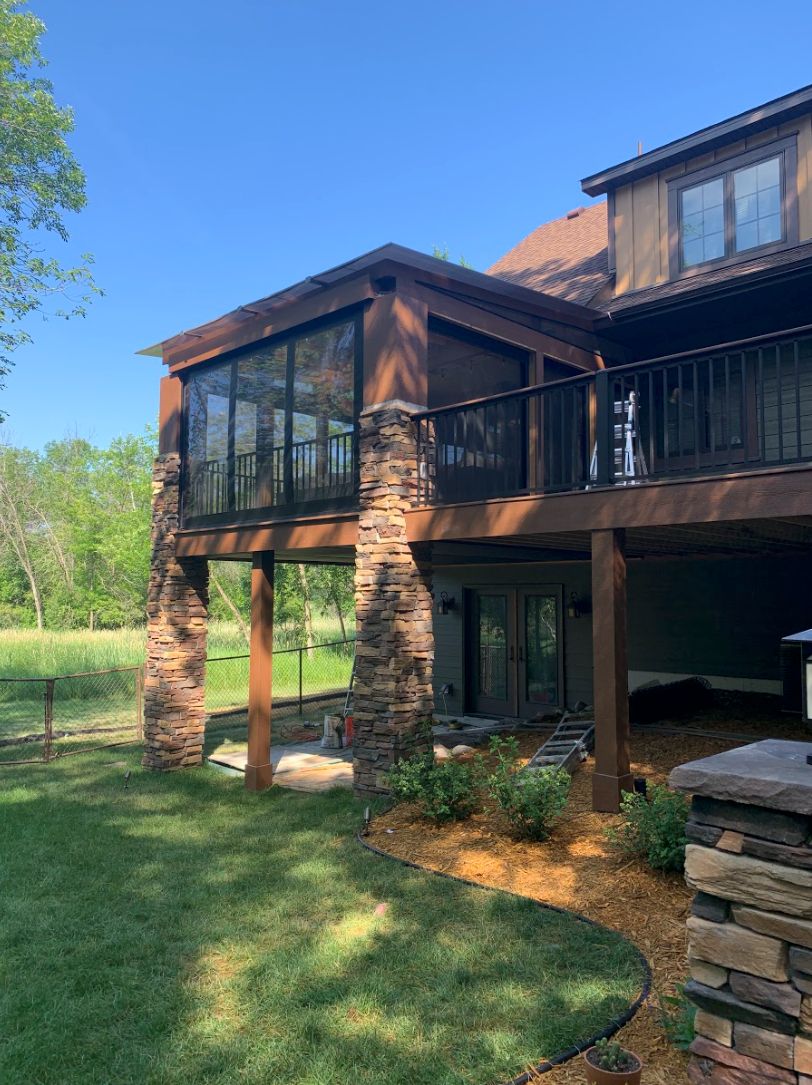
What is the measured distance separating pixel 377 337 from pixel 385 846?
4786 millimetres

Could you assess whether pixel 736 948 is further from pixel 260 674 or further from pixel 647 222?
pixel 647 222

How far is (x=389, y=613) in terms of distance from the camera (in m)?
6.95

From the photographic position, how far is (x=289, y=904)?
4.68 meters

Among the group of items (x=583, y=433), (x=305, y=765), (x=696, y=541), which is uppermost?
(x=583, y=433)

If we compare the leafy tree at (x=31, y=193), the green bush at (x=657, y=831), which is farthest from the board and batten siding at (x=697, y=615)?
the leafy tree at (x=31, y=193)

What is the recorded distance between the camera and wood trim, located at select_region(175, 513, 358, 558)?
24.8 feet

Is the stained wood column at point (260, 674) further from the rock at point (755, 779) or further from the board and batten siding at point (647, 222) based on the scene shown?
the rock at point (755, 779)

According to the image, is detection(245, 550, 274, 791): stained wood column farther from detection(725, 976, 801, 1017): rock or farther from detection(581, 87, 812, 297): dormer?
detection(725, 976, 801, 1017): rock

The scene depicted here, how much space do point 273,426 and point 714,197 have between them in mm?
6391

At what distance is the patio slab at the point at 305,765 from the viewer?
8227 millimetres

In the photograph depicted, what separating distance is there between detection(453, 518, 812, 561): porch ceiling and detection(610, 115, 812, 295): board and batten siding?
3.80 m

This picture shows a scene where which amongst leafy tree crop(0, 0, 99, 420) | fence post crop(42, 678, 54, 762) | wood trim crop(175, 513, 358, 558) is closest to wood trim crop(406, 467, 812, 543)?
wood trim crop(175, 513, 358, 558)

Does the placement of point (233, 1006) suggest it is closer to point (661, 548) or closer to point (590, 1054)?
point (590, 1054)

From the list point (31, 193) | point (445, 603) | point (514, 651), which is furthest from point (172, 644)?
point (31, 193)
